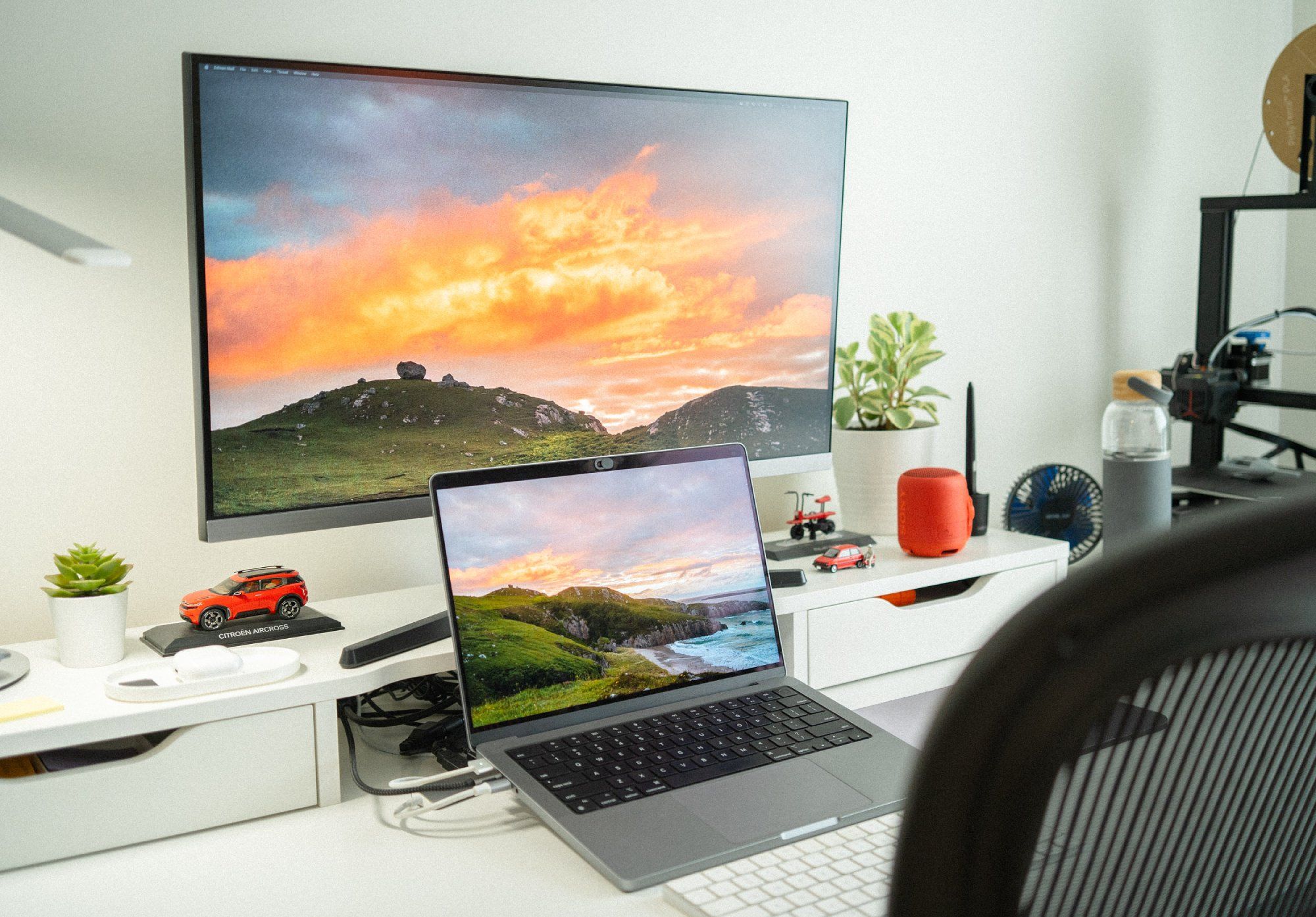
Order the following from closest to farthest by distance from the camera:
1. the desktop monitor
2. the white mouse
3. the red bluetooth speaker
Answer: the white mouse → the desktop monitor → the red bluetooth speaker

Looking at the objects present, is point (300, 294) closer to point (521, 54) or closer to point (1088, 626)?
point (521, 54)

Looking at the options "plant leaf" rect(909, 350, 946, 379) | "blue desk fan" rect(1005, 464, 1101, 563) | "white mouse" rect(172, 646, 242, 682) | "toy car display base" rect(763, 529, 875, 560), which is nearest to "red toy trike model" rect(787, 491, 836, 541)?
"toy car display base" rect(763, 529, 875, 560)

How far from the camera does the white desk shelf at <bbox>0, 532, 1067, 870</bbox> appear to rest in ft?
2.95

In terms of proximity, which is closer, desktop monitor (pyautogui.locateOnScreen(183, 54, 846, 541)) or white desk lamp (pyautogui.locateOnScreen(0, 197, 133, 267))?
white desk lamp (pyautogui.locateOnScreen(0, 197, 133, 267))

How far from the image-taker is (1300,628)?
1.08ft

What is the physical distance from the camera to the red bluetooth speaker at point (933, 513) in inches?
56.1

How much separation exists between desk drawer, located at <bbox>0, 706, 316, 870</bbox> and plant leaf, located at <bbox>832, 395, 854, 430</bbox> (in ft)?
2.81

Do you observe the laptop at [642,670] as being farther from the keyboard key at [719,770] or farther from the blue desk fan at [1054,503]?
the blue desk fan at [1054,503]

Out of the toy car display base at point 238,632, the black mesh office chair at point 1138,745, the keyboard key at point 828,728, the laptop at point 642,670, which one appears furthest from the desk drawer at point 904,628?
the black mesh office chair at point 1138,745

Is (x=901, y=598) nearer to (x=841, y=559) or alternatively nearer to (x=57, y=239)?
(x=841, y=559)

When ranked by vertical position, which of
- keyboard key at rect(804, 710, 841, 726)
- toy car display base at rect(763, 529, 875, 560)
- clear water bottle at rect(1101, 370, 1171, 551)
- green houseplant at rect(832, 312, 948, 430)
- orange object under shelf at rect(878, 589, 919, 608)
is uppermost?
green houseplant at rect(832, 312, 948, 430)

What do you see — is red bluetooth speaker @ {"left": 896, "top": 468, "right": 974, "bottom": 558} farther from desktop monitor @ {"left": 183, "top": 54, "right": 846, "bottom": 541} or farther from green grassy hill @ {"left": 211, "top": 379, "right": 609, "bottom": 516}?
green grassy hill @ {"left": 211, "top": 379, "right": 609, "bottom": 516}

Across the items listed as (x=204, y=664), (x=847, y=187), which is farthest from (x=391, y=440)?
(x=847, y=187)

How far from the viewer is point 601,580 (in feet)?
3.61
